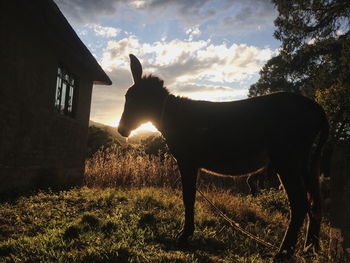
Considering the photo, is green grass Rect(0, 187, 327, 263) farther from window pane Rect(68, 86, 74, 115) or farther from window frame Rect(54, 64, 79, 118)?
window pane Rect(68, 86, 74, 115)

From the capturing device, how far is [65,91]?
9.65 metres

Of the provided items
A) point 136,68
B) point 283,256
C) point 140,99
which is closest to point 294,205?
point 283,256

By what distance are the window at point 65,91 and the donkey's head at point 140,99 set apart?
20.3 feet

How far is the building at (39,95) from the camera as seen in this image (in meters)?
6.41

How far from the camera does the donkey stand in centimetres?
296

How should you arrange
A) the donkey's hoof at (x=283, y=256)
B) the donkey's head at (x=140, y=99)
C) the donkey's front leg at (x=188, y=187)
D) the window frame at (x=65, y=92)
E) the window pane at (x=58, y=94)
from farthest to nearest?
the window frame at (x=65, y=92) → the window pane at (x=58, y=94) → the donkey's head at (x=140, y=99) → the donkey's front leg at (x=188, y=187) → the donkey's hoof at (x=283, y=256)

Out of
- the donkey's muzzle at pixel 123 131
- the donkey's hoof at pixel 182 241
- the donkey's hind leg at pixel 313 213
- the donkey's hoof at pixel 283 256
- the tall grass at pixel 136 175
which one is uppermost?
the donkey's muzzle at pixel 123 131

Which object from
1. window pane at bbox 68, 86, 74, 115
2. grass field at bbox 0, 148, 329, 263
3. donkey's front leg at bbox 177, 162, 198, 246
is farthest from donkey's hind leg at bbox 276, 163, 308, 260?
window pane at bbox 68, 86, 74, 115

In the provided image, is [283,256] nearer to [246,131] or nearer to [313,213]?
[313,213]

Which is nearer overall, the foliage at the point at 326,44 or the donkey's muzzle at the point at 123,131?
the donkey's muzzle at the point at 123,131

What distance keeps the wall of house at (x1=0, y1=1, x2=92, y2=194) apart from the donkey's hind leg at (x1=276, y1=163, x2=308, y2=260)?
19.9ft

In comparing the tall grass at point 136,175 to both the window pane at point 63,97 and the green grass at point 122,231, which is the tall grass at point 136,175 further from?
the green grass at point 122,231

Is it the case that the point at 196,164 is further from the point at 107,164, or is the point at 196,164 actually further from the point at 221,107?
the point at 107,164

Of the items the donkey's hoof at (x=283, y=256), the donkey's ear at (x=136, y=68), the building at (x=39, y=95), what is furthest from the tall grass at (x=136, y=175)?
the donkey's hoof at (x=283, y=256)
